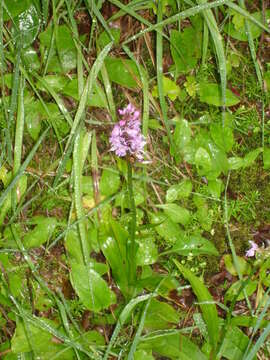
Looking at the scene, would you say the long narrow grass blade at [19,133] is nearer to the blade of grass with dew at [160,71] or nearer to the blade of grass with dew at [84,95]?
the blade of grass with dew at [84,95]

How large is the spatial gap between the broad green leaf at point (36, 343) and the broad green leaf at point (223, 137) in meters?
0.97

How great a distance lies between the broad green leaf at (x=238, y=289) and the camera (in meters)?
1.98

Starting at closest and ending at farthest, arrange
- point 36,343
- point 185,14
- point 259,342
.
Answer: point 259,342 < point 185,14 < point 36,343

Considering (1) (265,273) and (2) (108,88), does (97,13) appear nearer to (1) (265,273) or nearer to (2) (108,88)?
(2) (108,88)

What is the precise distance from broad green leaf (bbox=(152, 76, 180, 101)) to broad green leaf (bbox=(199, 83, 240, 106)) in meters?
0.11

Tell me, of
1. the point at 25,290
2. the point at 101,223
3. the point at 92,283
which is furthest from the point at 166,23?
the point at 25,290

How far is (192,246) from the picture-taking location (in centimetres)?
200

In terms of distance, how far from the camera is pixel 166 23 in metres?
1.90

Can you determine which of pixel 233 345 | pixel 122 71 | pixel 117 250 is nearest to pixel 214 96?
pixel 122 71

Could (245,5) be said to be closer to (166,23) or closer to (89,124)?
(166,23)

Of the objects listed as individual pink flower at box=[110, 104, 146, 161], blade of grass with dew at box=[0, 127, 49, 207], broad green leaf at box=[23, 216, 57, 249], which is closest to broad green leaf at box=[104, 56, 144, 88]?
individual pink flower at box=[110, 104, 146, 161]

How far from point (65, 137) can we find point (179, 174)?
18.8 inches

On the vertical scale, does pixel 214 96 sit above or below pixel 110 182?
above

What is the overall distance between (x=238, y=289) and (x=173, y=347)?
13.3 inches
